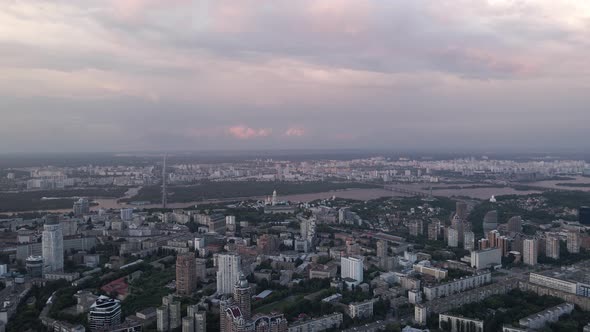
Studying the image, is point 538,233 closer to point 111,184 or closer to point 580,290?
point 580,290

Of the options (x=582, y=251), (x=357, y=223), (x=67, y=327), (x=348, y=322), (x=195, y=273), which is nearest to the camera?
(x=67, y=327)

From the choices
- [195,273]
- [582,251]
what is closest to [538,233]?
[582,251]

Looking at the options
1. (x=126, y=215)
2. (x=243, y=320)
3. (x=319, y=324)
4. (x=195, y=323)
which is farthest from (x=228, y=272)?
(x=126, y=215)

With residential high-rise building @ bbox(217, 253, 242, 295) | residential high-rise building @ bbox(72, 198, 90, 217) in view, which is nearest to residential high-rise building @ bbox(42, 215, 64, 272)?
residential high-rise building @ bbox(217, 253, 242, 295)

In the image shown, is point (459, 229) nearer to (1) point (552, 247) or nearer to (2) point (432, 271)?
(1) point (552, 247)

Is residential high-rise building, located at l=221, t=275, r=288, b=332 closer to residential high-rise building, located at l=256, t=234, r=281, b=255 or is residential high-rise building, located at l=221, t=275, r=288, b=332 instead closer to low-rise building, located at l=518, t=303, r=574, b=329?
low-rise building, located at l=518, t=303, r=574, b=329

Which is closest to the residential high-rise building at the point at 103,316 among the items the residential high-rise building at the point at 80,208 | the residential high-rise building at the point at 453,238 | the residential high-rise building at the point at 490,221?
the residential high-rise building at the point at 453,238
